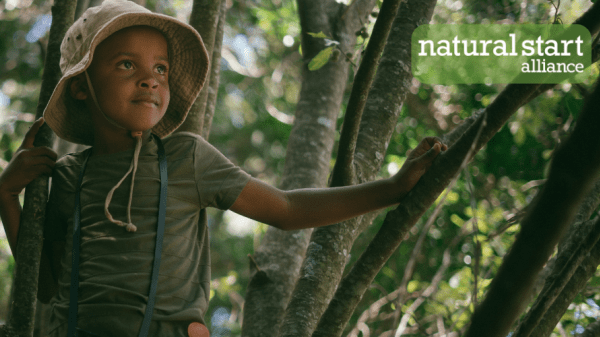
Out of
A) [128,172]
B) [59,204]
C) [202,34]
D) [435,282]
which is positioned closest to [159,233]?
[128,172]

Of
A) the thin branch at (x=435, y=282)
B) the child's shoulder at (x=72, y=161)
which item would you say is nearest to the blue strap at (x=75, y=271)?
the child's shoulder at (x=72, y=161)

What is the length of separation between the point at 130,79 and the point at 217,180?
400 millimetres

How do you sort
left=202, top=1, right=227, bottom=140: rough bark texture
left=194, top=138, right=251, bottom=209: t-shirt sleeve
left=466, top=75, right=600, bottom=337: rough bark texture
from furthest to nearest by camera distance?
left=202, top=1, right=227, bottom=140: rough bark texture < left=194, top=138, right=251, bottom=209: t-shirt sleeve < left=466, top=75, right=600, bottom=337: rough bark texture

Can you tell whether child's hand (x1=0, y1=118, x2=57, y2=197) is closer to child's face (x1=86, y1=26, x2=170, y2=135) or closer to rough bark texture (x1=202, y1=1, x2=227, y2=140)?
child's face (x1=86, y1=26, x2=170, y2=135)

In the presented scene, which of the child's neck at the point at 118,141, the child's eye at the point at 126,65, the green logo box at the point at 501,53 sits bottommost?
the child's neck at the point at 118,141

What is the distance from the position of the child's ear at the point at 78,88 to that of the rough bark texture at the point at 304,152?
1128 mm

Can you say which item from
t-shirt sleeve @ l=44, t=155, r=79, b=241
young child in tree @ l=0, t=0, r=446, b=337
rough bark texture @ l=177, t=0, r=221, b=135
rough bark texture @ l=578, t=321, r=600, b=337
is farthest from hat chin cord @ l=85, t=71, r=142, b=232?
rough bark texture @ l=578, t=321, r=600, b=337

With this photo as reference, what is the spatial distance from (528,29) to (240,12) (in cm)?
640

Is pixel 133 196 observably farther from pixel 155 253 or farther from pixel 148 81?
pixel 148 81

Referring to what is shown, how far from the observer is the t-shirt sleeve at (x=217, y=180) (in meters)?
1.51

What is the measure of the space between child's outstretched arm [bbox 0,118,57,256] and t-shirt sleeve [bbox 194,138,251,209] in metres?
0.49

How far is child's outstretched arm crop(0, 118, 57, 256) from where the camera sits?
1.57m

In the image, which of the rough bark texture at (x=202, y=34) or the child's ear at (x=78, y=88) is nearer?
the child's ear at (x=78, y=88)

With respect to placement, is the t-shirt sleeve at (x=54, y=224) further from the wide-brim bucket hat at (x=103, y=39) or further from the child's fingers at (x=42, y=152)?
the wide-brim bucket hat at (x=103, y=39)
